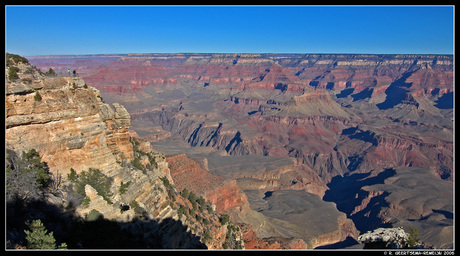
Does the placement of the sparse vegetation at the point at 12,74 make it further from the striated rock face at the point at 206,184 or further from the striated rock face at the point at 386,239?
the striated rock face at the point at 206,184

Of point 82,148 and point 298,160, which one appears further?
point 298,160

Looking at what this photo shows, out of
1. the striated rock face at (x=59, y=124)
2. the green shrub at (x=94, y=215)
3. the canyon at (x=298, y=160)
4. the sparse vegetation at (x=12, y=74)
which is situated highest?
the sparse vegetation at (x=12, y=74)

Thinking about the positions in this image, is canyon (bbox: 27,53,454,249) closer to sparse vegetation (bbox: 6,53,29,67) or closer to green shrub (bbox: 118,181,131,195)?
green shrub (bbox: 118,181,131,195)

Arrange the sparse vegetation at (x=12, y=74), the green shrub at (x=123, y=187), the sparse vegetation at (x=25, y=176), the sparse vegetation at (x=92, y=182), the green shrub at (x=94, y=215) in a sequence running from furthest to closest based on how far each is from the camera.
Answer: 1. the green shrub at (x=123, y=187)
2. the sparse vegetation at (x=92, y=182)
3. the sparse vegetation at (x=12, y=74)
4. the green shrub at (x=94, y=215)
5. the sparse vegetation at (x=25, y=176)

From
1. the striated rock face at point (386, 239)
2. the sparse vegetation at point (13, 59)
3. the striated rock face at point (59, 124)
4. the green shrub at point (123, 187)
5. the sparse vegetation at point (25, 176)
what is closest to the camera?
the sparse vegetation at point (25, 176)

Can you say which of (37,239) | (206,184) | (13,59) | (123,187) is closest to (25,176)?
(37,239)

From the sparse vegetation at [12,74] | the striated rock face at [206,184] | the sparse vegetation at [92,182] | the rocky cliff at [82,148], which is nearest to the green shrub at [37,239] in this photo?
the rocky cliff at [82,148]

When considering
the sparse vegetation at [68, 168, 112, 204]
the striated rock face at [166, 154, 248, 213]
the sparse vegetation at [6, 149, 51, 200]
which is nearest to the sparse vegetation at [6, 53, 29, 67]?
the sparse vegetation at [6, 149, 51, 200]

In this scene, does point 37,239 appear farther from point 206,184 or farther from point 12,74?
point 206,184
